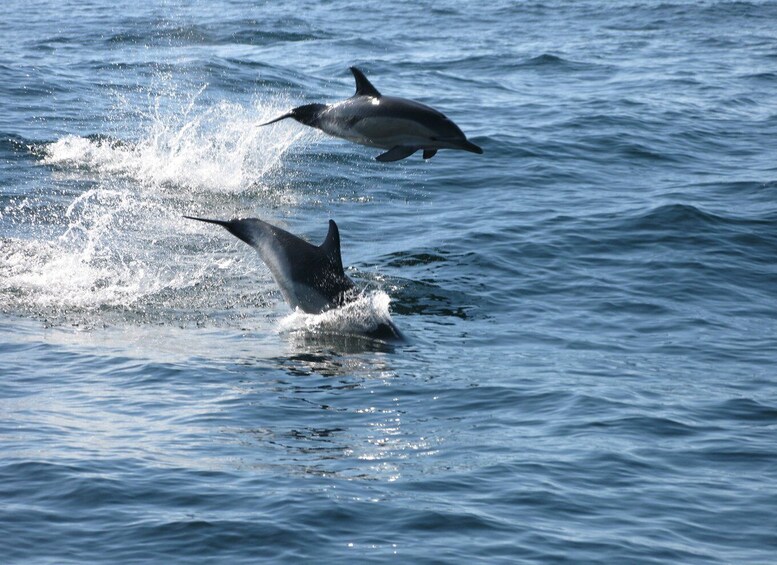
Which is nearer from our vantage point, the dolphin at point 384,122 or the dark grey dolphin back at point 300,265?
the dark grey dolphin back at point 300,265

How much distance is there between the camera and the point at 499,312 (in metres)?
13.6

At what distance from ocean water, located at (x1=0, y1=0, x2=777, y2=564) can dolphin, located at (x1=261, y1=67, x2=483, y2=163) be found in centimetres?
164

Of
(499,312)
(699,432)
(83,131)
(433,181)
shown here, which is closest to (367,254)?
(499,312)

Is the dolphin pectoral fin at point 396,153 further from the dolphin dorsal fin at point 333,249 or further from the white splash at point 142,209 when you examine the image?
the white splash at point 142,209

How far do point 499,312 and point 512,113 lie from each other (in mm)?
11764

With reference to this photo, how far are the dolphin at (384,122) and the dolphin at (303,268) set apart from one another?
3.69ft

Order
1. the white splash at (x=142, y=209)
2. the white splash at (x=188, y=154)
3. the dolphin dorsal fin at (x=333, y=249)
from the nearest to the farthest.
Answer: the dolphin dorsal fin at (x=333, y=249)
the white splash at (x=142, y=209)
the white splash at (x=188, y=154)

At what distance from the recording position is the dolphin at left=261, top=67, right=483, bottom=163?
12.9 metres

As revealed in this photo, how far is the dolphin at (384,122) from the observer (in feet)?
42.2

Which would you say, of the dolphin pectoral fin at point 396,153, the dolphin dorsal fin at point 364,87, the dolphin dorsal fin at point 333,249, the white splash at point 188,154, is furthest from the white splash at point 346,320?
the white splash at point 188,154

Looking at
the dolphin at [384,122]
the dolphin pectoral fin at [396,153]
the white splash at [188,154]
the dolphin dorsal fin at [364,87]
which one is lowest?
the white splash at [188,154]

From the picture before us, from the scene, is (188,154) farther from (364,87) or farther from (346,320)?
(346,320)

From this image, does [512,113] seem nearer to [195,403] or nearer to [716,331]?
[716,331]

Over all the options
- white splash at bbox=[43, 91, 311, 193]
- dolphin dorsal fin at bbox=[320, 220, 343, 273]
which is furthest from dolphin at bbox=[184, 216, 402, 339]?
white splash at bbox=[43, 91, 311, 193]
